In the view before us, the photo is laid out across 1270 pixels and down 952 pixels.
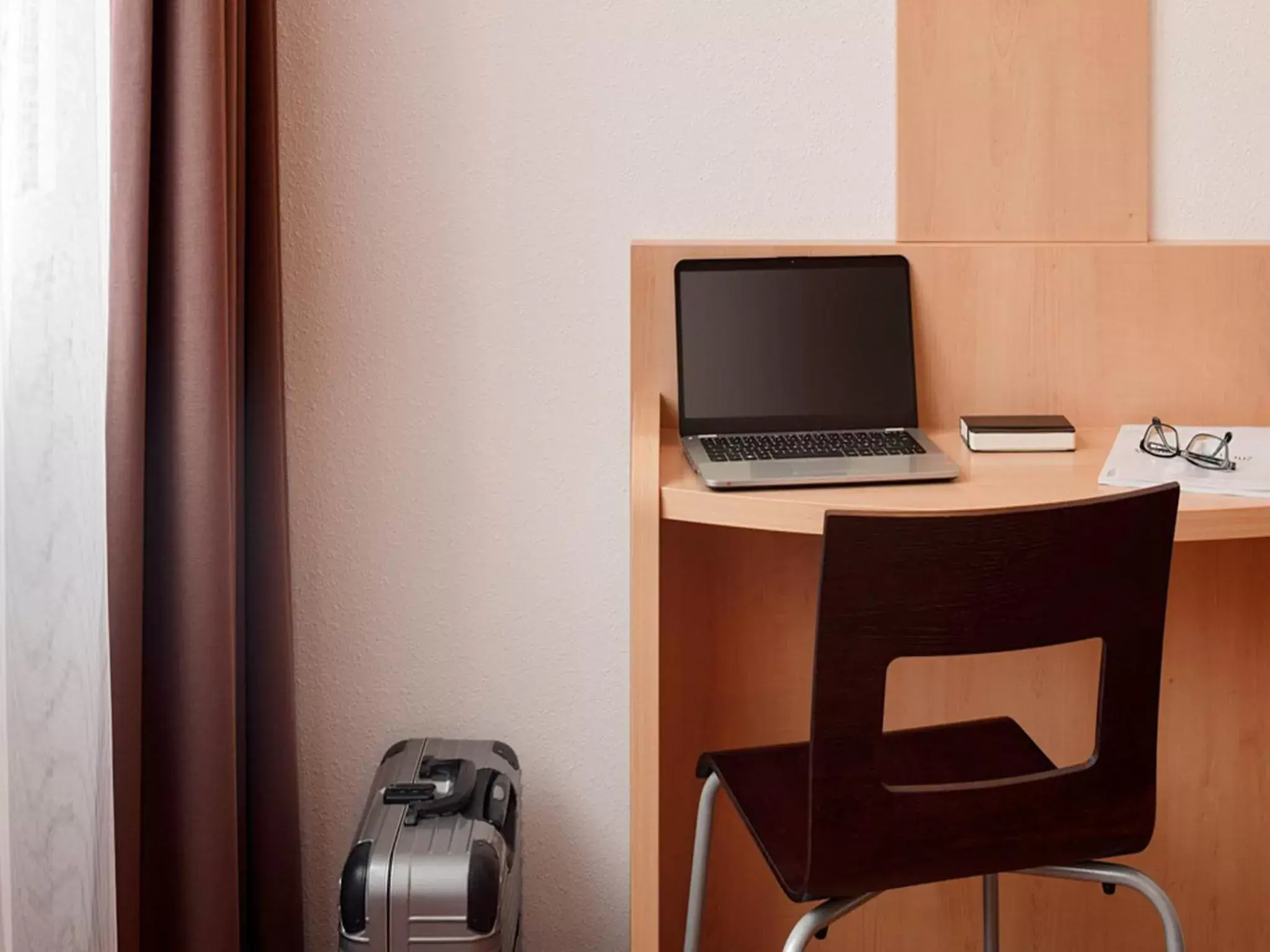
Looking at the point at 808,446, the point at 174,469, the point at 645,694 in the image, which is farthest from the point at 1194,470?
the point at 174,469

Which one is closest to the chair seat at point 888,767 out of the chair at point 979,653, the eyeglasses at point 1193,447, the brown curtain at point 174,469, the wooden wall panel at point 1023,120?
the chair at point 979,653

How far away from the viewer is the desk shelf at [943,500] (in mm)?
1282

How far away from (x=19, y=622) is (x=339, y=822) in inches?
30.8

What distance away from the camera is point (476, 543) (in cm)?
175

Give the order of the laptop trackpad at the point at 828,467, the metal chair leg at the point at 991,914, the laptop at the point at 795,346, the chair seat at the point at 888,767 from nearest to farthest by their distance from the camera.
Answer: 1. the chair seat at the point at 888,767
2. the laptop trackpad at the point at 828,467
3. the metal chair leg at the point at 991,914
4. the laptop at the point at 795,346

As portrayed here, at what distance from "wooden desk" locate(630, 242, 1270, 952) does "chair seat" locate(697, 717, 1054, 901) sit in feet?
0.79

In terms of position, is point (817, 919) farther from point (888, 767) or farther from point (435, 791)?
point (435, 791)

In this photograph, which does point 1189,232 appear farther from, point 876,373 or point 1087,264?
point 876,373

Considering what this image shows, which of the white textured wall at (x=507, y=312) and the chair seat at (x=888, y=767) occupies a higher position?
the white textured wall at (x=507, y=312)

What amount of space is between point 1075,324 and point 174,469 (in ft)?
3.56

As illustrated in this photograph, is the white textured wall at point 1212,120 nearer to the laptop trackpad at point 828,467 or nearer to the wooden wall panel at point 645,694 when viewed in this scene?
the laptop trackpad at point 828,467

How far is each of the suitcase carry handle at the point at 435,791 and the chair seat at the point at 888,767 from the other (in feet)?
0.98

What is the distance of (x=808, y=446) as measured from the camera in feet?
4.92

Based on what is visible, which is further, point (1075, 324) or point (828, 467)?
point (1075, 324)
